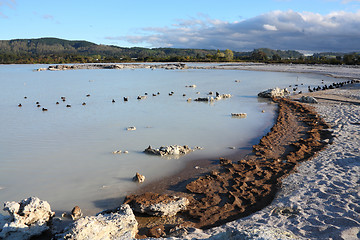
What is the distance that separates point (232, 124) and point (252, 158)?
4.58m

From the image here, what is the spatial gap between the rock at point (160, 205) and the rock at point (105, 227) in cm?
70

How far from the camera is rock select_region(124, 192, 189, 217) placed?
5.36 m

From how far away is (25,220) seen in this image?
4512 millimetres

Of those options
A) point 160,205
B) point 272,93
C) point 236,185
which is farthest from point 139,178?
point 272,93

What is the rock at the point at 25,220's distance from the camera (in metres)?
4.36

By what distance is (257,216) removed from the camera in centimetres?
514

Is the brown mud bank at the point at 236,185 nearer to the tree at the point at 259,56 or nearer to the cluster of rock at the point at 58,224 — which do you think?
the cluster of rock at the point at 58,224

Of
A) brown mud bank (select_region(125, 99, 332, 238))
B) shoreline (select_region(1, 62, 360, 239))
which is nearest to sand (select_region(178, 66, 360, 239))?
shoreline (select_region(1, 62, 360, 239))

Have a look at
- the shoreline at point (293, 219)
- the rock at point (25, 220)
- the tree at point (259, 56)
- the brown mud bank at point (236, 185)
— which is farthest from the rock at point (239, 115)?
the tree at point (259, 56)

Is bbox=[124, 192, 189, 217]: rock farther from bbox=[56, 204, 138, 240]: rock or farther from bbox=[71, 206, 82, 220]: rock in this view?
bbox=[71, 206, 82, 220]: rock

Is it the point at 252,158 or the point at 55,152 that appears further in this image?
the point at 55,152

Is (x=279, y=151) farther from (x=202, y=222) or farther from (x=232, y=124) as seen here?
(x=202, y=222)

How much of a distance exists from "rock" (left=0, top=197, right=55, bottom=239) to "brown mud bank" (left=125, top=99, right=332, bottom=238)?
1738 millimetres

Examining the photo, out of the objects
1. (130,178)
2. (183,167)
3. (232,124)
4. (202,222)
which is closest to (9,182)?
(130,178)
